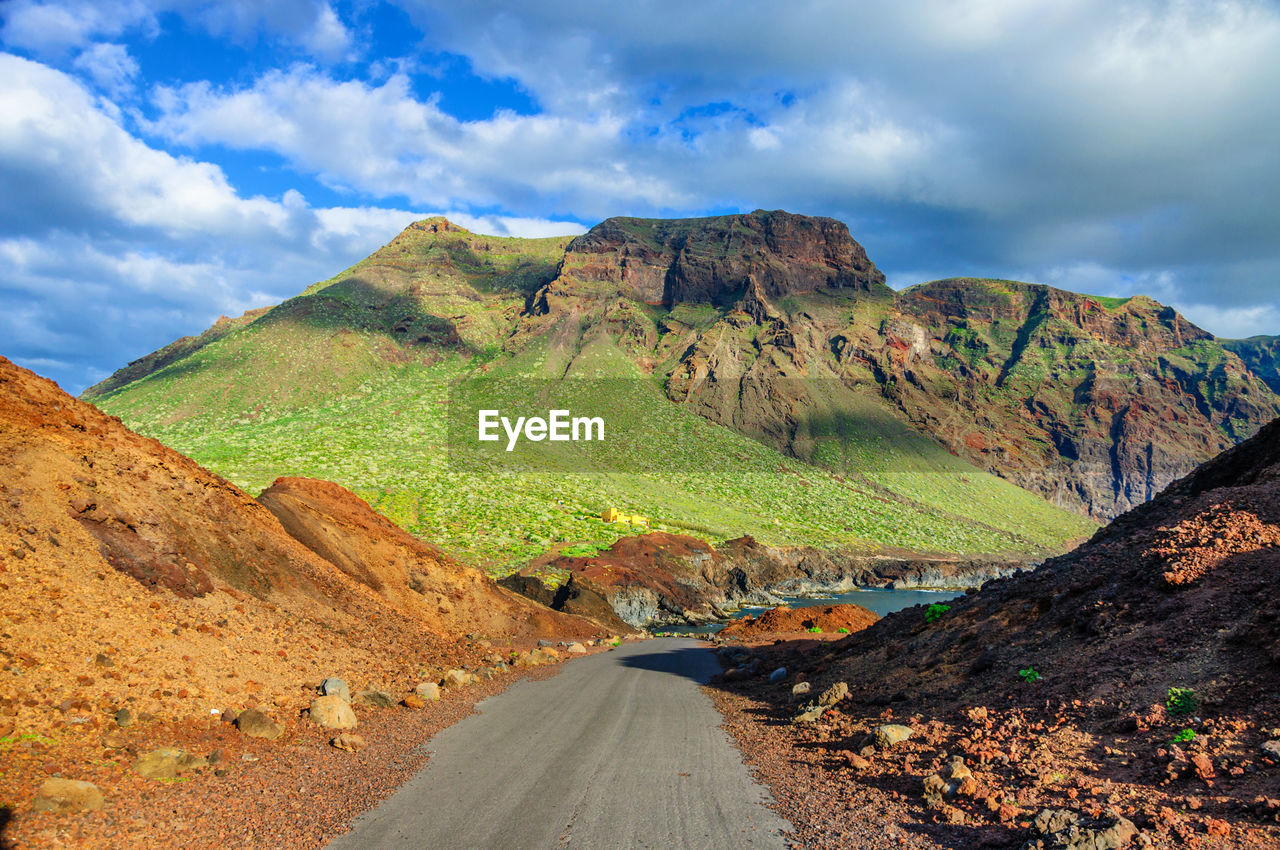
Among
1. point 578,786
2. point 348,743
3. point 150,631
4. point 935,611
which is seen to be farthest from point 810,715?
point 150,631

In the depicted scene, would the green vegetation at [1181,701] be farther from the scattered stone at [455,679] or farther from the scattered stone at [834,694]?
the scattered stone at [455,679]

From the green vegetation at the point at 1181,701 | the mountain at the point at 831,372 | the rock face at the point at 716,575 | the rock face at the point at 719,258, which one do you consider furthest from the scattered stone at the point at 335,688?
the rock face at the point at 719,258

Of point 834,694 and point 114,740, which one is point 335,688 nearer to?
point 114,740

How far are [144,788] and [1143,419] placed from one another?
9438 inches

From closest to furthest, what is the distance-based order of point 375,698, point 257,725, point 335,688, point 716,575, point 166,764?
point 166,764, point 257,725, point 335,688, point 375,698, point 716,575

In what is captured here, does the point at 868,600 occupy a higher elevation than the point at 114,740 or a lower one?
lower

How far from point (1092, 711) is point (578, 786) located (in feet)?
25.1

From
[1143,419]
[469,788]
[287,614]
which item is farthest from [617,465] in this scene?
[1143,419]

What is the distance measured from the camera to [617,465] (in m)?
98.5

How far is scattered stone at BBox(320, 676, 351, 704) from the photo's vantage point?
510 inches

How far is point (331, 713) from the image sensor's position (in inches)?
458

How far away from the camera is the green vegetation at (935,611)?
55.0 ft

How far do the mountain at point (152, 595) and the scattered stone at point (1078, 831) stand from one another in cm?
1214

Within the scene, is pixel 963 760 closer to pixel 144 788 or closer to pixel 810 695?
pixel 810 695
